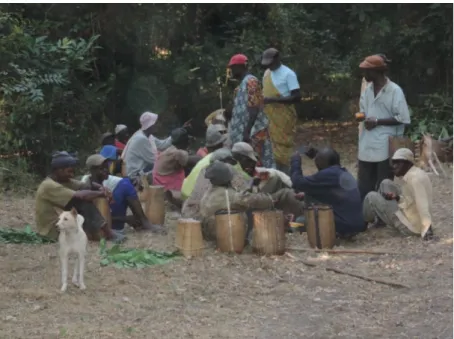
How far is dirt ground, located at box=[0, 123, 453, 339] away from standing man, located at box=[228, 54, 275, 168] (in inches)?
57.9

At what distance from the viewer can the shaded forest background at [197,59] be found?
11703mm

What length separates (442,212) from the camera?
328 inches

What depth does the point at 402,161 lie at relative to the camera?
23.0ft

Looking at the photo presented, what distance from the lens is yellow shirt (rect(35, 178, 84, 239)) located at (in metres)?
6.58

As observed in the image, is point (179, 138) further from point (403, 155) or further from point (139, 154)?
point (403, 155)

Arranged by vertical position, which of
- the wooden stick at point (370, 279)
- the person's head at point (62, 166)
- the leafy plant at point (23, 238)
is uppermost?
the person's head at point (62, 166)

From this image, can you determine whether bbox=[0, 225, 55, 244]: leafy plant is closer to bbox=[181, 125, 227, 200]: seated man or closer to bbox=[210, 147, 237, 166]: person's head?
bbox=[181, 125, 227, 200]: seated man

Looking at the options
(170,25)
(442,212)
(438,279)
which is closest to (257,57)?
(170,25)

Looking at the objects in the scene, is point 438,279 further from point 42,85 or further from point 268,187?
point 42,85

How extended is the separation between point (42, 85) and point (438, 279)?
19.6ft

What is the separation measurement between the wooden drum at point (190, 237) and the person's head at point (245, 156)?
98 centimetres

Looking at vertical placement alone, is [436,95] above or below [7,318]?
above

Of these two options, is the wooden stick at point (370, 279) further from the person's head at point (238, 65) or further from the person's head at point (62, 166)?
the person's head at point (238, 65)

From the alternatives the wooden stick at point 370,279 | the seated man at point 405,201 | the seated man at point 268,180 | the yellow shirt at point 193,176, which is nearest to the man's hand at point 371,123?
the seated man at point 405,201
